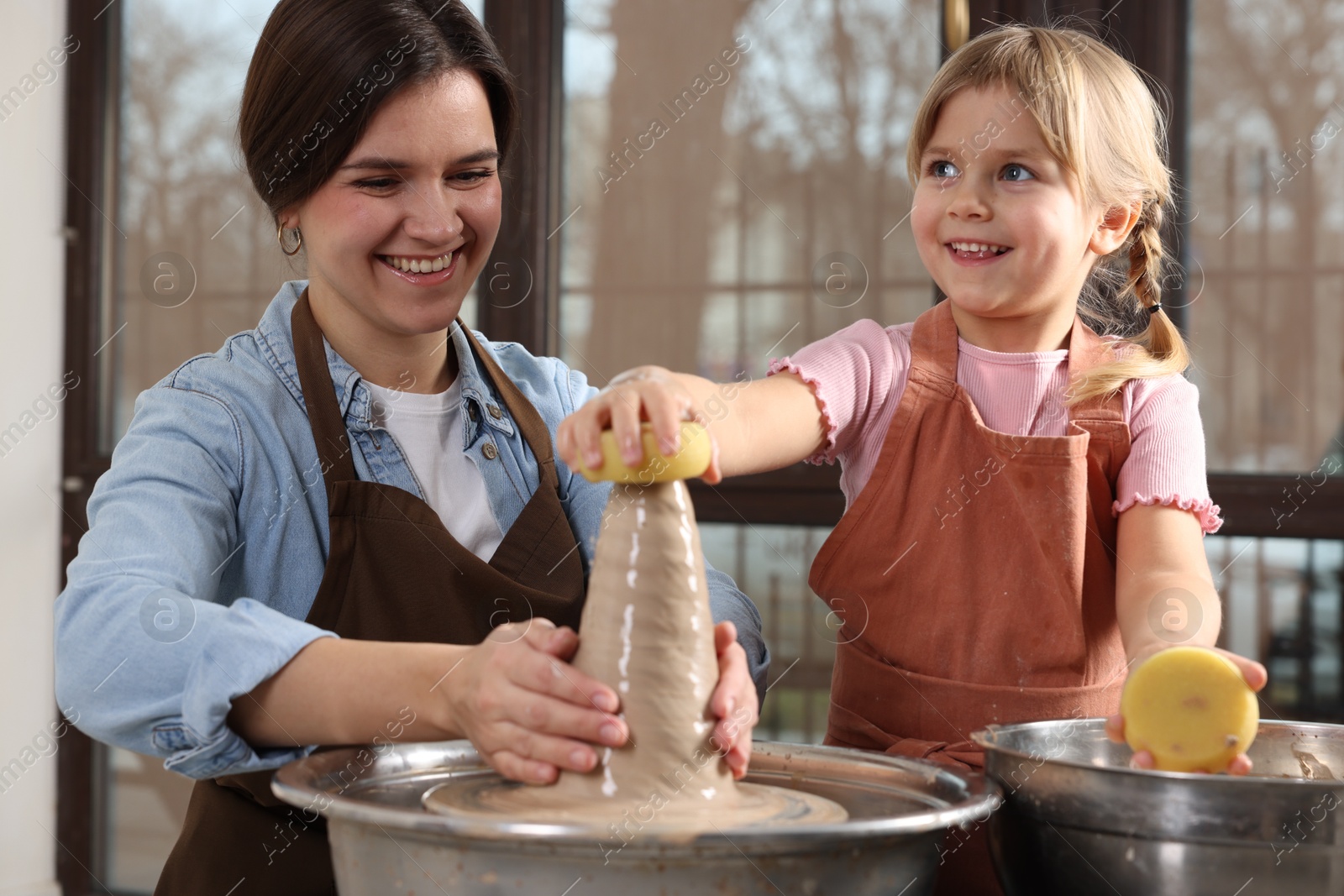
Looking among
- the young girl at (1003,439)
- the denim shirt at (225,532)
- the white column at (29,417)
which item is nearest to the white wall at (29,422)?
the white column at (29,417)

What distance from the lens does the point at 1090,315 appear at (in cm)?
135

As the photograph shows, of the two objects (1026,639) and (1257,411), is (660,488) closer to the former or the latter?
(1026,639)

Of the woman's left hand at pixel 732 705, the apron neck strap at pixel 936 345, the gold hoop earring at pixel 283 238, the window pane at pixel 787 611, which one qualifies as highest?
the gold hoop earring at pixel 283 238

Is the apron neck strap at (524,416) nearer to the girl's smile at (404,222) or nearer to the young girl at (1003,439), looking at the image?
the girl's smile at (404,222)

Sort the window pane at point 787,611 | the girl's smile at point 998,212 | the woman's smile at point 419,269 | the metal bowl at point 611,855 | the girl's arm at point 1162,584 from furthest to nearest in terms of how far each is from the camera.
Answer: the window pane at point 787,611, the woman's smile at point 419,269, the girl's smile at point 998,212, the girl's arm at point 1162,584, the metal bowl at point 611,855

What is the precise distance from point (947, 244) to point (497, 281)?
1415 mm

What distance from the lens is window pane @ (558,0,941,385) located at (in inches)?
Answer: 88.0

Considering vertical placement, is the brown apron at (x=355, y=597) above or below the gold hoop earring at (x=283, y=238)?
below

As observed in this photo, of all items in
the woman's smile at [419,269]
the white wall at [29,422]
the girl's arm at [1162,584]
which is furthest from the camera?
the white wall at [29,422]

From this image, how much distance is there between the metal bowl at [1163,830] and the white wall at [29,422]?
2316 millimetres

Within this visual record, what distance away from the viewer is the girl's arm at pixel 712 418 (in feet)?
2.42

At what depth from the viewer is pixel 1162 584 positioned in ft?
3.40

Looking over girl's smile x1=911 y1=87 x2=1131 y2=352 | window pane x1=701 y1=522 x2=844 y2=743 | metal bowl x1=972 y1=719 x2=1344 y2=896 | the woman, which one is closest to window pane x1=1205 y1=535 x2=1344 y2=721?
window pane x1=701 y1=522 x2=844 y2=743

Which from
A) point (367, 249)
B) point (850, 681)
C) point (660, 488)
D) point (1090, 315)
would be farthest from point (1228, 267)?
point (660, 488)
